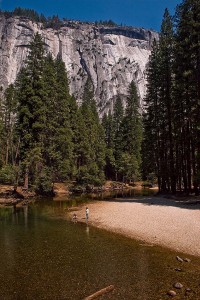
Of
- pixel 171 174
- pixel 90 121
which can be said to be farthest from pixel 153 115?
pixel 90 121

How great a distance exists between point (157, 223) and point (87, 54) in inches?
6070

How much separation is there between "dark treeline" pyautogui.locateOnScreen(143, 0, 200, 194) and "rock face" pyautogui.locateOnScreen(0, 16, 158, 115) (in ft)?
341

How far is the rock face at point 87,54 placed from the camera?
492 ft

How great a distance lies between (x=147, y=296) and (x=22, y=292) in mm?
3893

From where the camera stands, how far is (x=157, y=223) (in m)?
18.5

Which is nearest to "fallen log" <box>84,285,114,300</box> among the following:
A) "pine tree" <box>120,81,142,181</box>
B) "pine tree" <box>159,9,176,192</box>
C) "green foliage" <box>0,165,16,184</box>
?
"pine tree" <box>159,9,176,192</box>

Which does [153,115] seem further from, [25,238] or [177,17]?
[25,238]

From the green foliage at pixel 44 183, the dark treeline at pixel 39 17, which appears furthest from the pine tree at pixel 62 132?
the dark treeline at pixel 39 17

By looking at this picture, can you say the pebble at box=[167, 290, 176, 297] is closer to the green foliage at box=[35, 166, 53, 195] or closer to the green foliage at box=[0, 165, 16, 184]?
the green foliage at box=[35, 166, 53, 195]

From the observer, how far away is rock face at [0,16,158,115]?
149875 mm

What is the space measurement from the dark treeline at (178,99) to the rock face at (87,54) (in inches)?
4097

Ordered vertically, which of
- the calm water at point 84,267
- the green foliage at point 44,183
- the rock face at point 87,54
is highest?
the rock face at point 87,54

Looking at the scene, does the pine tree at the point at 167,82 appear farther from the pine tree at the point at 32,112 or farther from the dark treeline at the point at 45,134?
the pine tree at the point at 32,112

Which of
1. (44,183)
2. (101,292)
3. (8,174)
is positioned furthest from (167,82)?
(101,292)
